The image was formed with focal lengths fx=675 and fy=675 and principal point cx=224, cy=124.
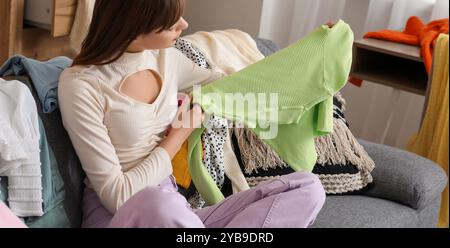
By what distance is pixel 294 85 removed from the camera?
1649mm

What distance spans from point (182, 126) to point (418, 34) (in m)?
1.49

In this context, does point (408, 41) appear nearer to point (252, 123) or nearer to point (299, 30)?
point (299, 30)

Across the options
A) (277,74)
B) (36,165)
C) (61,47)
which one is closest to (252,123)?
(277,74)

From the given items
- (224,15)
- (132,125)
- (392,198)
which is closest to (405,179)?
(392,198)

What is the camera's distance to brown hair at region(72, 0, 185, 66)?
138 centimetres

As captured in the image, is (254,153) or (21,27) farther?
(21,27)

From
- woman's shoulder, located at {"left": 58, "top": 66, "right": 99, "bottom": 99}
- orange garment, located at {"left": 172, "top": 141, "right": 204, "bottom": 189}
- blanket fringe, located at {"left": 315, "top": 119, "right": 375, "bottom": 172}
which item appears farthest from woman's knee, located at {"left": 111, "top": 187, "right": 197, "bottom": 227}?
blanket fringe, located at {"left": 315, "top": 119, "right": 375, "bottom": 172}

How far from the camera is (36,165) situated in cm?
133

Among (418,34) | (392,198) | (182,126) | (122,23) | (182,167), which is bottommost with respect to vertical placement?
(392,198)

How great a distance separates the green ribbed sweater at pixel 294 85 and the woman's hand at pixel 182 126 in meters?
0.05

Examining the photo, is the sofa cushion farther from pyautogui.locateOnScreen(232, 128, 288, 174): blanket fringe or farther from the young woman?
the young woman

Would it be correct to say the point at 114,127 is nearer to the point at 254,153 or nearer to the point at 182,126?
the point at 182,126

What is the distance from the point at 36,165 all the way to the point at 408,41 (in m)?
1.76
